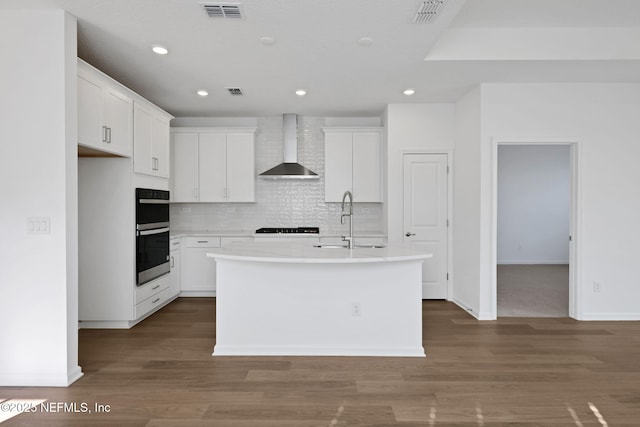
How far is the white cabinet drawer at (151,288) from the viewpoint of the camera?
414 centimetres

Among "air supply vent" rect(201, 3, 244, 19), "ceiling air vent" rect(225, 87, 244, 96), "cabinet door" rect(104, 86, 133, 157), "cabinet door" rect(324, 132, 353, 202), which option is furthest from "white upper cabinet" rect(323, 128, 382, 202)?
"air supply vent" rect(201, 3, 244, 19)

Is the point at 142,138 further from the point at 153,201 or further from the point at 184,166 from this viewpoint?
the point at 184,166

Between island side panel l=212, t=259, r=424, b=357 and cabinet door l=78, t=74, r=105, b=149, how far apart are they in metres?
1.57

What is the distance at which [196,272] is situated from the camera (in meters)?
5.34

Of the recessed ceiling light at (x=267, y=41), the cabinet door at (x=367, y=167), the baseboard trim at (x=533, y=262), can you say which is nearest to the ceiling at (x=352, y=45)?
the recessed ceiling light at (x=267, y=41)

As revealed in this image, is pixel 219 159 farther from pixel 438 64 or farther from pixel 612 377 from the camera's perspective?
pixel 612 377

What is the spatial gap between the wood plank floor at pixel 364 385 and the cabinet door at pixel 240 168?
92.5 inches

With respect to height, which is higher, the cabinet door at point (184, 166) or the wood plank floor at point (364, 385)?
the cabinet door at point (184, 166)

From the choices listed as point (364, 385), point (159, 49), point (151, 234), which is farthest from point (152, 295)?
point (364, 385)

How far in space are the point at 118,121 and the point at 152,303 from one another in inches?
82.4

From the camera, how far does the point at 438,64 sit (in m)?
3.76

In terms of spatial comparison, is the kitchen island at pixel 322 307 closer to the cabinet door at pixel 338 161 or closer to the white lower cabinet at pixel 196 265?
the white lower cabinet at pixel 196 265

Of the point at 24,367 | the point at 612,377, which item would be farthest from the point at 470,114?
the point at 24,367

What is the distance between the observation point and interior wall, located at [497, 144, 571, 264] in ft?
28.4
